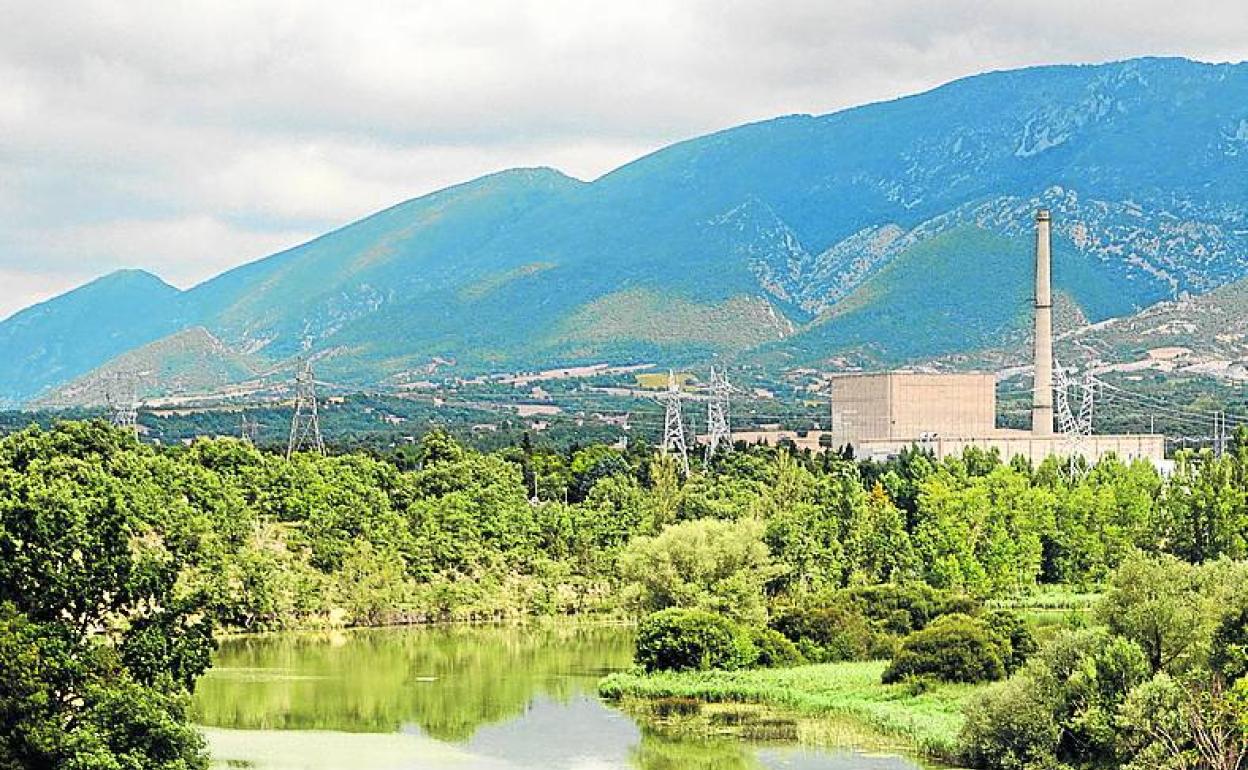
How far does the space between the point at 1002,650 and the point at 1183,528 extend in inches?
826

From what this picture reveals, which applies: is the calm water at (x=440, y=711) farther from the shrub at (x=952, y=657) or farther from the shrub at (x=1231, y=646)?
the shrub at (x=952, y=657)

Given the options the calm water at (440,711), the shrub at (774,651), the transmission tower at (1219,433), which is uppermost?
the transmission tower at (1219,433)

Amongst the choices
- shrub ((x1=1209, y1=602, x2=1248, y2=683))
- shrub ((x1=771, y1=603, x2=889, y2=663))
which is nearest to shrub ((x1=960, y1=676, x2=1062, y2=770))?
shrub ((x1=1209, y1=602, x2=1248, y2=683))

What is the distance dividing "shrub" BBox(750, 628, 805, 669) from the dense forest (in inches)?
5.2

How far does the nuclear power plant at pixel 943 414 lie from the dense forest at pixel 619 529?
22.1 metres

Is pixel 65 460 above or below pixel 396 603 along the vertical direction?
above

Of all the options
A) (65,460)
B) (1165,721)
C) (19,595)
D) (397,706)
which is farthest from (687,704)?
(65,460)

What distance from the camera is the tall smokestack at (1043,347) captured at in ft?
349

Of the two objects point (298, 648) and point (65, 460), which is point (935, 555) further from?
point (65, 460)

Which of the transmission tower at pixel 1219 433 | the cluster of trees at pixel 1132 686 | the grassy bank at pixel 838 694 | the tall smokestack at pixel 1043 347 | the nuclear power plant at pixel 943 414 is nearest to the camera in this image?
the cluster of trees at pixel 1132 686

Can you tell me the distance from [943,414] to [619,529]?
44411mm

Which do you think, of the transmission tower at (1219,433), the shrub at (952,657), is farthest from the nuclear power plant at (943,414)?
the shrub at (952,657)

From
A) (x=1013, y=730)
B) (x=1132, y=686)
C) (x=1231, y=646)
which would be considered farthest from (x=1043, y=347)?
(x=1132, y=686)

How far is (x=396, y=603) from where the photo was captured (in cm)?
6094
